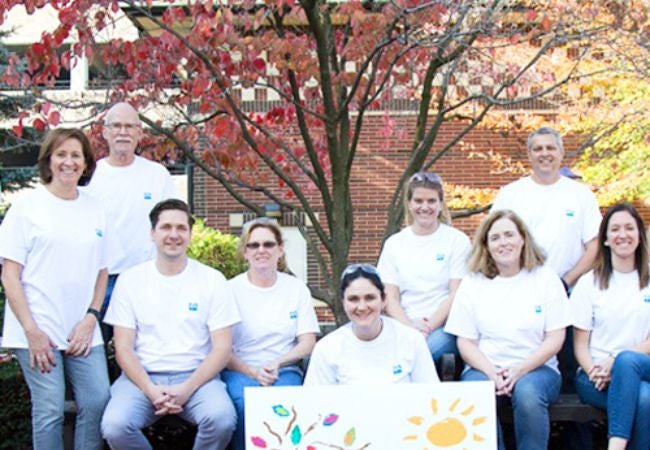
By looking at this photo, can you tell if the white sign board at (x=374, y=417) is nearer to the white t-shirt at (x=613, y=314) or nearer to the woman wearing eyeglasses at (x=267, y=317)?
the woman wearing eyeglasses at (x=267, y=317)

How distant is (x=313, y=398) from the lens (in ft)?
16.4

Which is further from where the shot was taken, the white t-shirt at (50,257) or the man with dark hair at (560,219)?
the man with dark hair at (560,219)

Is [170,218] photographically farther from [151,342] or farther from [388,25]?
[388,25]

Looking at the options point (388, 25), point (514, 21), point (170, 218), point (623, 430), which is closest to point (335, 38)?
point (388, 25)

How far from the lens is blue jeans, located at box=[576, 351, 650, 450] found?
5.27 meters

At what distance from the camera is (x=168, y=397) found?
5262 mm

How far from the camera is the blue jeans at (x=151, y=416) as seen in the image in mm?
5191

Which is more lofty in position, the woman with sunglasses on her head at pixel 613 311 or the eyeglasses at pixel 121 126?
the eyeglasses at pixel 121 126

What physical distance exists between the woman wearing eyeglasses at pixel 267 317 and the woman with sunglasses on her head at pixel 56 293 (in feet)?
2.93

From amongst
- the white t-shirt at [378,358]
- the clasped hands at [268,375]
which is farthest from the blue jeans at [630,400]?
the clasped hands at [268,375]

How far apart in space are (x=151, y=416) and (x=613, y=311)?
2.93m

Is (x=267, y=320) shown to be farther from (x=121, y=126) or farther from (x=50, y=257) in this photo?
(x=121, y=126)

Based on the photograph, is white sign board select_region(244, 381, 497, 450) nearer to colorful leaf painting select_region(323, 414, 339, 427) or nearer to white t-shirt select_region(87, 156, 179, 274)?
colorful leaf painting select_region(323, 414, 339, 427)

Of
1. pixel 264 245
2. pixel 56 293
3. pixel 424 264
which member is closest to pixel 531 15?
pixel 424 264
